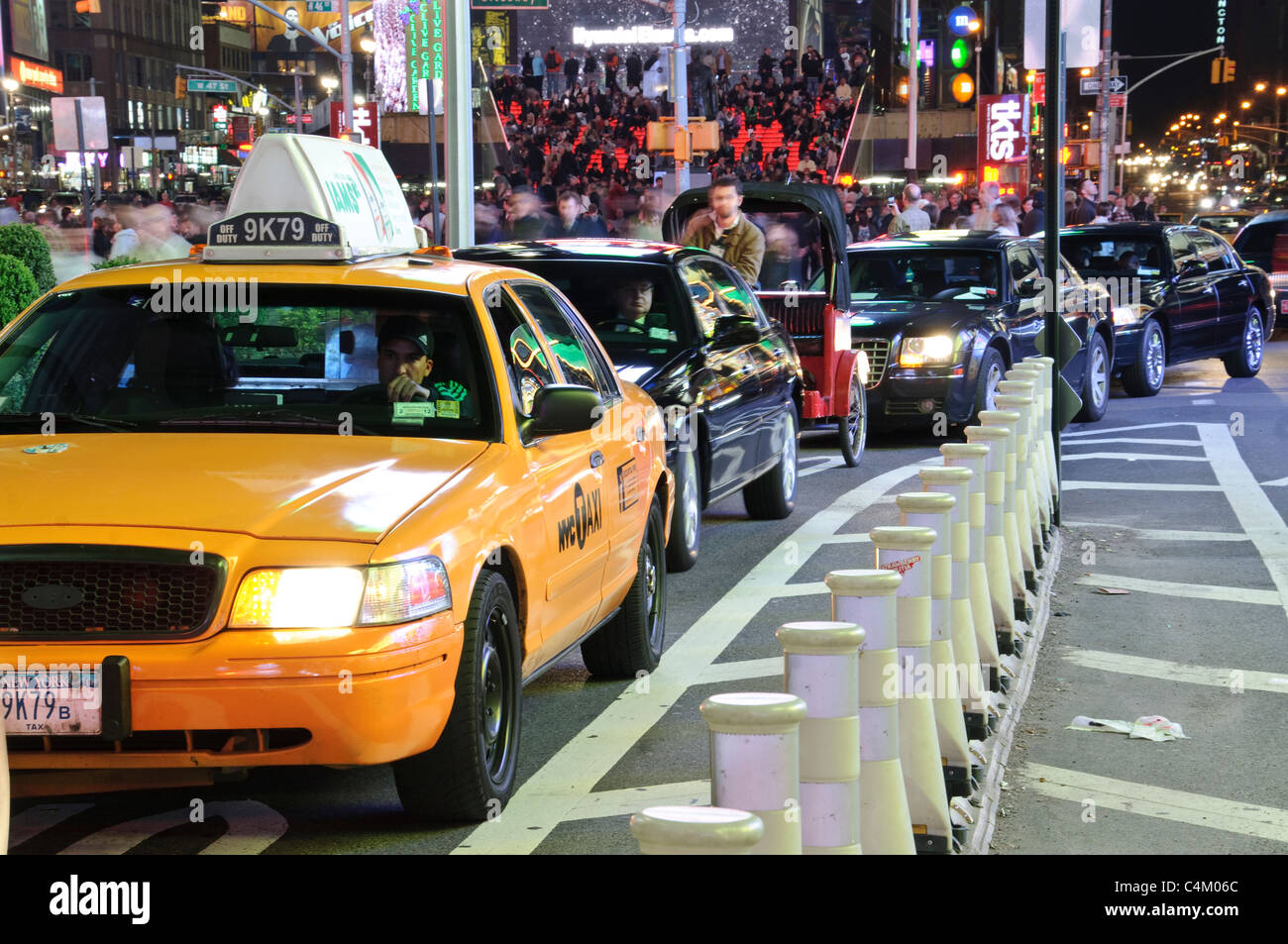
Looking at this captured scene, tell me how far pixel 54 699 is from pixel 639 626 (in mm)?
2934

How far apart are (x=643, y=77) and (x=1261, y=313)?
30.6 meters

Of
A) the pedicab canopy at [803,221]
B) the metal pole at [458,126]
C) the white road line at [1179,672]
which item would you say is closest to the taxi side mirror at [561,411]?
the white road line at [1179,672]

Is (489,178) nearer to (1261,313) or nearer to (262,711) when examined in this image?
(1261,313)

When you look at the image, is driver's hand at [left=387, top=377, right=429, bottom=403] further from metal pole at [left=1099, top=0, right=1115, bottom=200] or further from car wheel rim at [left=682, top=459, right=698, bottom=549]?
metal pole at [left=1099, top=0, right=1115, bottom=200]

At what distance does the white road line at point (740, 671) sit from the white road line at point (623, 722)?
5cm

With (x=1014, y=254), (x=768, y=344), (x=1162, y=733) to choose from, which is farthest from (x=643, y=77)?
(x=1162, y=733)

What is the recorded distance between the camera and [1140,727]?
6.59 meters

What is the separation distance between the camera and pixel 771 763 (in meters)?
3.16

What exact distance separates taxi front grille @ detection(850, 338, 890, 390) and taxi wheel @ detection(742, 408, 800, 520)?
142 inches

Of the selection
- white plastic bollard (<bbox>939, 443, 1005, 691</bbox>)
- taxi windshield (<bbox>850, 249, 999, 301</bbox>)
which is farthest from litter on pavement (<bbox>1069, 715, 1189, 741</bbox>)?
taxi windshield (<bbox>850, 249, 999, 301</bbox>)

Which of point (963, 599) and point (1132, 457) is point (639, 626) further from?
point (1132, 457)

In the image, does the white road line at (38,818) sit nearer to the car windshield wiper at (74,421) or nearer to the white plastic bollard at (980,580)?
the car windshield wiper at (74,421)

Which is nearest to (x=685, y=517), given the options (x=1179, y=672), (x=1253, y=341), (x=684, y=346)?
(x=684, y=346)
